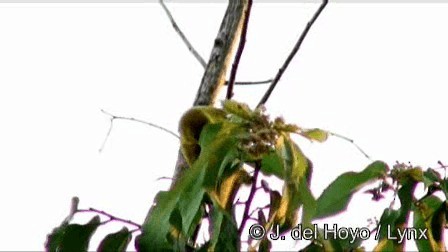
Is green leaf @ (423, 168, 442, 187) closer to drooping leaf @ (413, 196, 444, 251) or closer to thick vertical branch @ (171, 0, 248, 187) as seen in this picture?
drooping leaf @ (413, 196, 444, 251)

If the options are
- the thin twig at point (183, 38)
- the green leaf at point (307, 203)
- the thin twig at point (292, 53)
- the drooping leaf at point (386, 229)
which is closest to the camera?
the green leaf at point (307, 203)

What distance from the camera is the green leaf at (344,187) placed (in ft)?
3.98

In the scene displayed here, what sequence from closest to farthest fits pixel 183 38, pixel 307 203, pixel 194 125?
pixel 307 203 → pixel 194 125 → pixel 183 38

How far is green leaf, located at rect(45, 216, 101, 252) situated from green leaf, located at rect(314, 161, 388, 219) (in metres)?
0.33

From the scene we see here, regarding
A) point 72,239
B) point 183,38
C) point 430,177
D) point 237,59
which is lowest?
point 72,239

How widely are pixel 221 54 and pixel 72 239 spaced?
1.18 ft

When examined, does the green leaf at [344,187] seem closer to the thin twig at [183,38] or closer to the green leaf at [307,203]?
the green leaf at [307,203]

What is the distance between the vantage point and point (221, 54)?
59.0 inches

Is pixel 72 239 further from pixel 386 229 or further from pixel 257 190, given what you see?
pixel 386 229

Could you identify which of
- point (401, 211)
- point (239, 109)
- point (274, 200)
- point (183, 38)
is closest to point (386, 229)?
point (401, 211)

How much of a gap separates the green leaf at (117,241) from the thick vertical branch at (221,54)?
0.23 m

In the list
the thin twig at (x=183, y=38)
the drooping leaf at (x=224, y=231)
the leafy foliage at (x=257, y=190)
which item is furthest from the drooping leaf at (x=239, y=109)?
the thin twig at (x=183, y=38)

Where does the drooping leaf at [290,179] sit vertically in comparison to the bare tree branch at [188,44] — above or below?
below

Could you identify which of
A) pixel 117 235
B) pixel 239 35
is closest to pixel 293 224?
pixel 117 235
